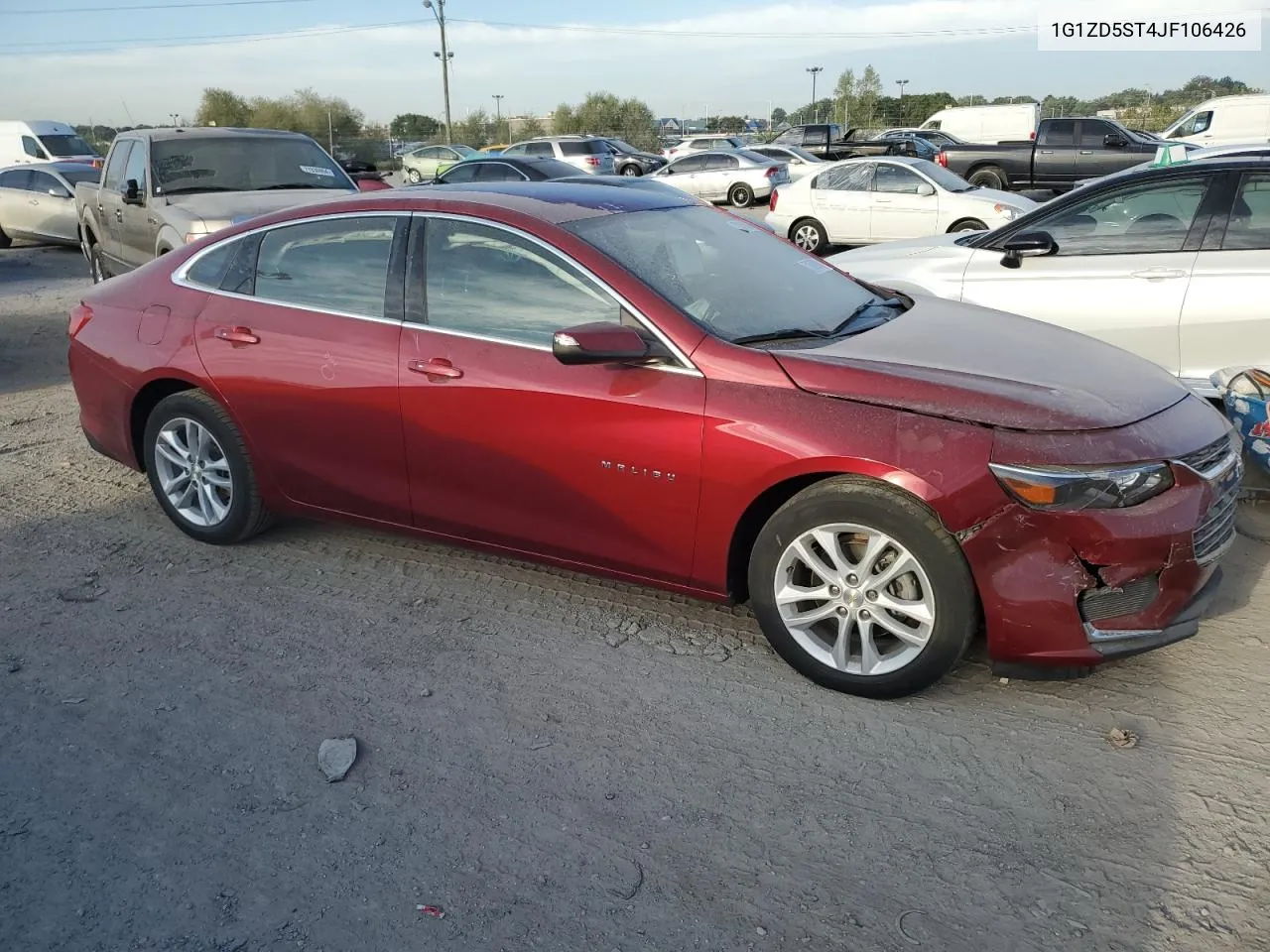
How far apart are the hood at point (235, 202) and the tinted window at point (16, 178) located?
10.5 metres

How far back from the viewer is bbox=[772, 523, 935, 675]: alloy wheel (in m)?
3.39

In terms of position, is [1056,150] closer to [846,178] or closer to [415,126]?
[846,178]

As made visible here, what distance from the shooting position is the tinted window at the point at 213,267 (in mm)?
4750

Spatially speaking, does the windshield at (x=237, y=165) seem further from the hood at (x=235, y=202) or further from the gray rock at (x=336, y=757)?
the gray rock at (x=336, y=757)

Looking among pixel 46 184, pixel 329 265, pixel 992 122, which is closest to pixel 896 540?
pixel 329 265

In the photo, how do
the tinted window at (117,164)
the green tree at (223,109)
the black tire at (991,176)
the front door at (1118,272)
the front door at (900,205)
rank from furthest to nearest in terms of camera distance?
the green tree at (223,109), the black tire at (991,176), the front door at (900,205), the tinted window at (117,164), the front door at (1118,272)

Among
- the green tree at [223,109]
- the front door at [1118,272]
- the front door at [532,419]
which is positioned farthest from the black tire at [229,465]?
the green tree at [223,109]

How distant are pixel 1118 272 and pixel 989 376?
10.4 feet

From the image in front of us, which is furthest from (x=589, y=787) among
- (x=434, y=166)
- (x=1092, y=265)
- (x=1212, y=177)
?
(x=434, y=166)

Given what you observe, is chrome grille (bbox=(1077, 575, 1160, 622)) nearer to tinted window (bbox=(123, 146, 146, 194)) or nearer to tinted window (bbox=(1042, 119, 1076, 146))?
tinted window (bbox=(123, 146, 146, 194))

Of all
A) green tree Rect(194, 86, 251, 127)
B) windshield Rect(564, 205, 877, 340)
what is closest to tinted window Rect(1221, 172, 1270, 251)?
windshield Rect(564, 205, 877, 340)

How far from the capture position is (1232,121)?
76.5 ft

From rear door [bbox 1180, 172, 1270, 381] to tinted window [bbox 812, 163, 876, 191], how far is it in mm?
9860

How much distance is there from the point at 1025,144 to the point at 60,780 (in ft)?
74.1
